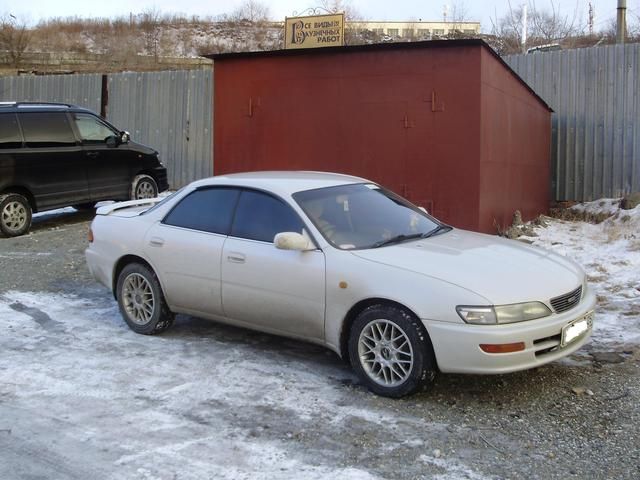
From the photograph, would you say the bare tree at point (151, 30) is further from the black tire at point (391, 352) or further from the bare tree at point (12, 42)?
the black tire at point (391, 352)

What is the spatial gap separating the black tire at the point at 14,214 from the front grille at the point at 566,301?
868 centimetres

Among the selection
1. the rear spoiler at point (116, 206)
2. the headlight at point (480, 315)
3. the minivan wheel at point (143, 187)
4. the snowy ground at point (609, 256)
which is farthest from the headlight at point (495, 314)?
the minivan wheel at point (143, 187)

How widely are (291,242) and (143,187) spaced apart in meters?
8.16

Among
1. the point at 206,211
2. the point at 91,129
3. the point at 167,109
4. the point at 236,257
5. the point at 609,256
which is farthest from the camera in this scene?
the point at 167,109

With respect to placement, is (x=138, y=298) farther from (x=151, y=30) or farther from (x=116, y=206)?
(x=151, y=30)

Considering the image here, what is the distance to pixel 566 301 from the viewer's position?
4504 millimetres

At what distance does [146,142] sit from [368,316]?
1211cm

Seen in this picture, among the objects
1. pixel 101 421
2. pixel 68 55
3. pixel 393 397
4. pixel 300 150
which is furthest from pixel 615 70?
pixel 68 55

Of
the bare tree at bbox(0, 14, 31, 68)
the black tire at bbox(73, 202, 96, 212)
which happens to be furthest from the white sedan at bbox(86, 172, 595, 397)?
the bare tree at bbox(0, 14, 31, 68)

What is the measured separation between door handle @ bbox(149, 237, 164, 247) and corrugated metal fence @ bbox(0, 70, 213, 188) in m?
9.10

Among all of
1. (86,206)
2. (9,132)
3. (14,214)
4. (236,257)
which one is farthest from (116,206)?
(86,206)

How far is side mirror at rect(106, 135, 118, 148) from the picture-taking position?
11661 millimetres

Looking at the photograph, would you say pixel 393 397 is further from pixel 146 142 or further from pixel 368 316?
pixel 146 142

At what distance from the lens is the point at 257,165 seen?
34.2 feet
